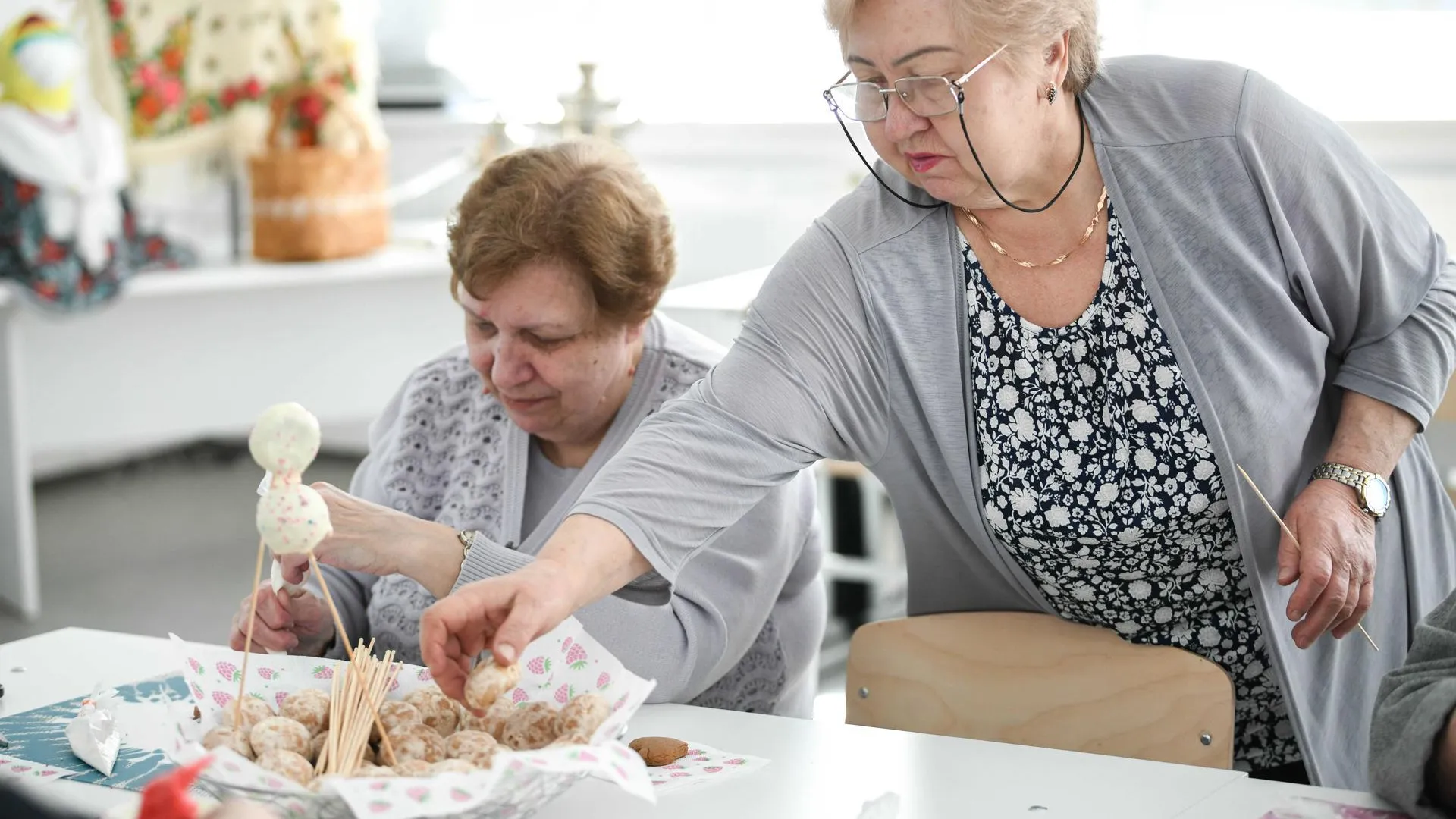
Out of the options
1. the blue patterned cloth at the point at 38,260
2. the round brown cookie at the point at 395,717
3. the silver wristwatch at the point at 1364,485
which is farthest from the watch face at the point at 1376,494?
the blue patterned cloth at the point at 38,260

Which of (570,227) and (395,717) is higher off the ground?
(570,227)

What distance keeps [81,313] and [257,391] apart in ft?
2.31

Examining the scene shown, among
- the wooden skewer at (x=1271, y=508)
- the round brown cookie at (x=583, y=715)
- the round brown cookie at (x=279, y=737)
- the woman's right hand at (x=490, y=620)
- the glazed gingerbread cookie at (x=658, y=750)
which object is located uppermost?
the wooden skewer at (x=1271, y=508)

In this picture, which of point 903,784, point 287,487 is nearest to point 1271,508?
point 903,784

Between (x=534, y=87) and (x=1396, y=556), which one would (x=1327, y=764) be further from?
(x=534, y=87)

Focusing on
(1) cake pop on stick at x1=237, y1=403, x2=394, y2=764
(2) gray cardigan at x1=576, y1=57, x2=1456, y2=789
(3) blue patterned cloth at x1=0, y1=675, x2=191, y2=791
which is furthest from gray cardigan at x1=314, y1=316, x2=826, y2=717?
(1) cake pop on stick at x1=237, y1=403, x2=394, y2=764

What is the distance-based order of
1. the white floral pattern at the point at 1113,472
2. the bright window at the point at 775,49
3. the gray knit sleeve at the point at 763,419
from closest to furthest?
the gray knit sleeve at the point at 763,419 → the white floral pattern at the point at 1113,472 → the bright window at the point at 775,49

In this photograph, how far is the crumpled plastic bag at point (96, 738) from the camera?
1.28 m

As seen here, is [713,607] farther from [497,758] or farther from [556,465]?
[497,758]

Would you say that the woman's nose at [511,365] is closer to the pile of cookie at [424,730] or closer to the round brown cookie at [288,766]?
the pile of cookie at [424,730]

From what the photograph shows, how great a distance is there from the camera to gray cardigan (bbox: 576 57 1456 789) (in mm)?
1407

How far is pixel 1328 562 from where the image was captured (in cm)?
135

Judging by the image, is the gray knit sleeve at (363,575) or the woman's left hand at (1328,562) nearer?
the woman's left hand at (1328,562)

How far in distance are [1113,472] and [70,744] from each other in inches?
39.2
